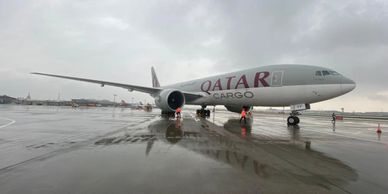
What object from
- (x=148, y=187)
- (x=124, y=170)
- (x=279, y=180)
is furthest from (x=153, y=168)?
(x=279, y=180)

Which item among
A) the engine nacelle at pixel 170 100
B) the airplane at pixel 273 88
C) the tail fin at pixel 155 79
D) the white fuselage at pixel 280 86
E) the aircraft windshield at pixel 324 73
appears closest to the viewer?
the white fuselage at pixel 280 86

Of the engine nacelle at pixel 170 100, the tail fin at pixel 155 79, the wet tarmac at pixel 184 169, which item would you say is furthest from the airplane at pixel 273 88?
the tail fin at pixel 155 79

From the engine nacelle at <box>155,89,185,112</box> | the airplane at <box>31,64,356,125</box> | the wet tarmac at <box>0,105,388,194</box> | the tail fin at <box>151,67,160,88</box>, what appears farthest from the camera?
the tail fin at <box>151,67,160,88</box>

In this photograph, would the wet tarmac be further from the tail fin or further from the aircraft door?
the tail fin

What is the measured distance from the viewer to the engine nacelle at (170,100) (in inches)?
721

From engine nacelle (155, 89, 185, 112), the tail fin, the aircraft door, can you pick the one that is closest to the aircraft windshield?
the aircraft door

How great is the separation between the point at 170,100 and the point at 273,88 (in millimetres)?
7712

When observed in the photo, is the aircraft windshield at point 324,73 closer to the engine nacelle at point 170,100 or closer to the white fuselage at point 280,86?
the white fuselage at point 280,86

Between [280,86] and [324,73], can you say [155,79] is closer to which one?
[280,86]

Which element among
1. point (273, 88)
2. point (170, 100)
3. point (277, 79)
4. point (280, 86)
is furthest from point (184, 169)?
point (170, 100)

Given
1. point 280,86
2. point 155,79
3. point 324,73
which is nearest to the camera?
point 324,73

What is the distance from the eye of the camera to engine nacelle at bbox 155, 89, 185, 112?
18.3 m

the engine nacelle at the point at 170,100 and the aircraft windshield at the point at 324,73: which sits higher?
the aircraft windshield at the point at 324,73

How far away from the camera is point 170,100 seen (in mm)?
18797
